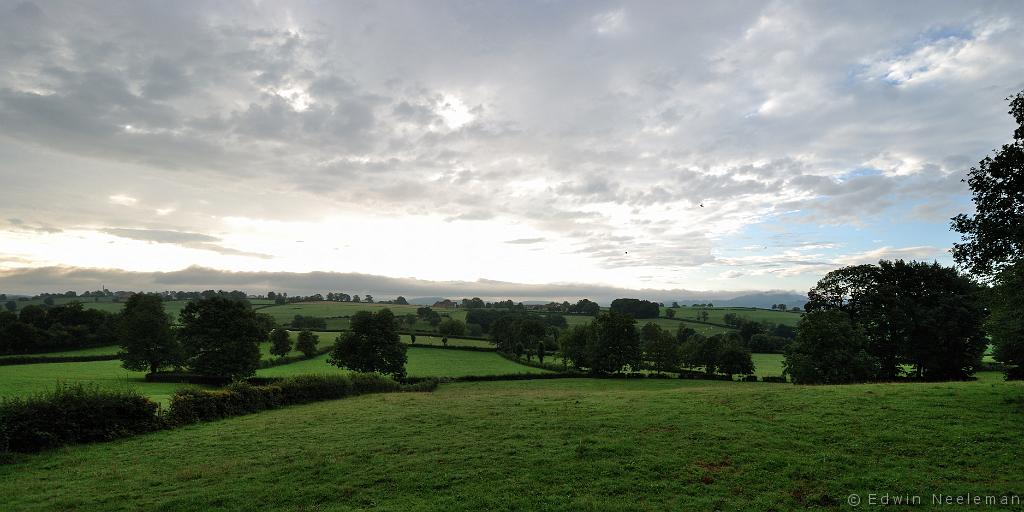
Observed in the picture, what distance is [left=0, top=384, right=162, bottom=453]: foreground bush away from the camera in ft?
61.2

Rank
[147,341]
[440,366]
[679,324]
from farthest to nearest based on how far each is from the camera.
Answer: [679,324] < [440,366] < [147,341]

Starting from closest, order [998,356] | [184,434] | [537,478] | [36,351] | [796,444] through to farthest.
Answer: [537,478] < [796,444] < [184,434] < [998,356] < [36,351]

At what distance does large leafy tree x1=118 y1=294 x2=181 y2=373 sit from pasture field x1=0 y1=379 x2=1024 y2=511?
43.6m

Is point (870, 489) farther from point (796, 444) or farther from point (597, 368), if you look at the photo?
point (597, 368)

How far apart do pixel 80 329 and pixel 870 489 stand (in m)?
→ 108

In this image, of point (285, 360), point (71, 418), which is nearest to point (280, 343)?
point (285, 360)

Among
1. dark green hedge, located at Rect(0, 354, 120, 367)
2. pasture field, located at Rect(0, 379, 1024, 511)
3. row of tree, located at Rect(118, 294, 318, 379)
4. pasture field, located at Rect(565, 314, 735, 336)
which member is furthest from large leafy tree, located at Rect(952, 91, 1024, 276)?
pasture field, located at Rect(565, 314, 735, 336)

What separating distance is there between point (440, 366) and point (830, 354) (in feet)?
177

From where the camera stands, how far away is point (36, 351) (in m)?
69.9

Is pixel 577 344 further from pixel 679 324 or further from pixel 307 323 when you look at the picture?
pixel 307 323

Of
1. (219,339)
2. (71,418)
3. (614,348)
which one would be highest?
(71,418)

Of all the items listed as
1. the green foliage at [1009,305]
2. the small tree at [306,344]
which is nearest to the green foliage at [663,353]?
the green foliage at [1009,305]

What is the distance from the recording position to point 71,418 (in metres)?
20.3

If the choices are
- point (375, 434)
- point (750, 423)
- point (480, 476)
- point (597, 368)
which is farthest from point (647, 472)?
point (597, 368)
